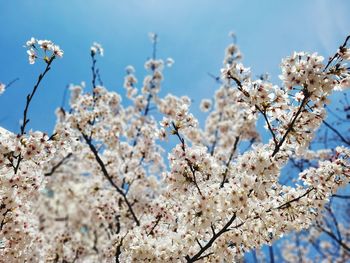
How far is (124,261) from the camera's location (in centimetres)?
569

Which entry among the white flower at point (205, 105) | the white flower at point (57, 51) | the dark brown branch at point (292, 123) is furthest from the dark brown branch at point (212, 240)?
the white flower at point (205, 105)

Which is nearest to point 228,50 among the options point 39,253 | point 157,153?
point 157,153

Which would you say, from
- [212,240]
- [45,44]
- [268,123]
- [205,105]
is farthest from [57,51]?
[205,105]

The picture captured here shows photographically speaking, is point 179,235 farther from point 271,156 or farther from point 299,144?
point 299,144

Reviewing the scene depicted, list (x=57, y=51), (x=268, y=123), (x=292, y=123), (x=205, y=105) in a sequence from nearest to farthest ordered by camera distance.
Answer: (x=292, y=123) < (x=268, y=123) < (x=57, y=51) < (x=205, y=105)

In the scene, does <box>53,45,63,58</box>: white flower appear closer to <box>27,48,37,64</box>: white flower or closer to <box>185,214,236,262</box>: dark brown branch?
<box>27,48,37,64</box>: white flower

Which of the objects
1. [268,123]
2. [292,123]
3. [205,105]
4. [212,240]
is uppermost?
[205,105]

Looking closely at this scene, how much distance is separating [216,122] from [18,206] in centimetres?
1255

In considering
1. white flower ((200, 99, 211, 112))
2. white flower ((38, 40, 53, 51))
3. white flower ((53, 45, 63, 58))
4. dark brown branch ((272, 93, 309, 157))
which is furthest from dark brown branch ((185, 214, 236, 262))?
white flower ((200, 99, 211, 112))

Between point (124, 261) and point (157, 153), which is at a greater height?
point (157, 153)

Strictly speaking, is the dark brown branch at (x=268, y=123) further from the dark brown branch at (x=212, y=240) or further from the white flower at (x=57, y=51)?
the white flower at (x=57, y=51)

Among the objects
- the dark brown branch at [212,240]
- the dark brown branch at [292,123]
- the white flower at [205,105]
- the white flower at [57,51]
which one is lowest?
the dark brown branch at [212,240]

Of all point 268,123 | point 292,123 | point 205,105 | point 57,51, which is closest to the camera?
point 292,123

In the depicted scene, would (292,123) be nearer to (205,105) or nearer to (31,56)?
(31,56)
